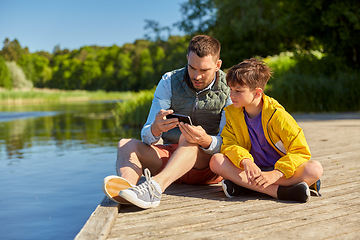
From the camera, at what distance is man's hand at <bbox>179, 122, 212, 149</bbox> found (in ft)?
8.56

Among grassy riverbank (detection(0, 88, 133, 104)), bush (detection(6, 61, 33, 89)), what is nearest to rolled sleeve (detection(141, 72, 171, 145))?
grassy riverbank (detection(0, 88, 133, 104))

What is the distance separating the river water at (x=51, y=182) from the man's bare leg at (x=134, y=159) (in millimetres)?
1048

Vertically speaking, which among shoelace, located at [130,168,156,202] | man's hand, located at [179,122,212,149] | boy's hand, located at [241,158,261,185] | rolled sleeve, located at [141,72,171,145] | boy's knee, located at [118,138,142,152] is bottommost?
shoelace, located at [130,168,156,202]

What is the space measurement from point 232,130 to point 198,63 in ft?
1.87

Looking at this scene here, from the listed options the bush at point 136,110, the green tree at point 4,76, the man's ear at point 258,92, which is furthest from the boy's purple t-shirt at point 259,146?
the green tree at point 4,76

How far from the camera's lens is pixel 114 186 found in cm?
241

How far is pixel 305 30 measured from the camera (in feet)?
41.8

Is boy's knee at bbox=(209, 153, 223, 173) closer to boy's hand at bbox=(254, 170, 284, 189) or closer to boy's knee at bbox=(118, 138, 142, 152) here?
boy's hand at bbox=(254, 170, 284, 189)

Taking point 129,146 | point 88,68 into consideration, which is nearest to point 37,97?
point 129,146

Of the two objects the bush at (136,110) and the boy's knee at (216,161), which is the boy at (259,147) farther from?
the bush at (136,110)

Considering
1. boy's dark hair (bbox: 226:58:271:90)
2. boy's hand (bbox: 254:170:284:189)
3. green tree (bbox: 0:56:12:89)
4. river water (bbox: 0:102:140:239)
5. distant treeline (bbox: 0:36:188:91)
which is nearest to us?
boy's hand (bbox: 254:170:284:189)

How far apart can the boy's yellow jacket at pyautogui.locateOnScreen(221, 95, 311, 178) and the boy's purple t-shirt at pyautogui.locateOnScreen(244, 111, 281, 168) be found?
0.12ft

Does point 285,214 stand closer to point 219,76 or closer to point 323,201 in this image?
point 323,201

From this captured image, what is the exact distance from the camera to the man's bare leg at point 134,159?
106 inches
